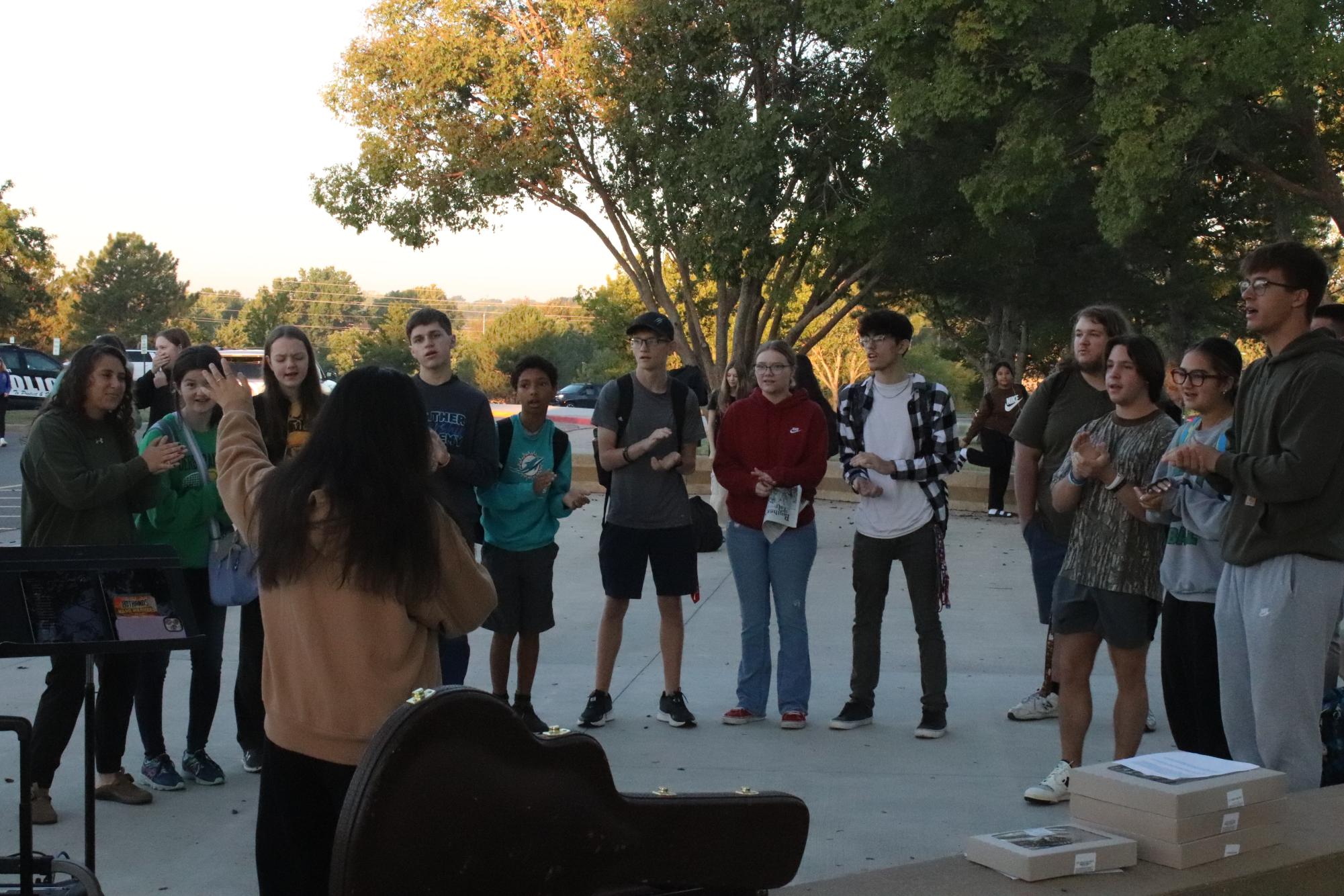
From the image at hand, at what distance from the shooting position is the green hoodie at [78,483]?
181 inches

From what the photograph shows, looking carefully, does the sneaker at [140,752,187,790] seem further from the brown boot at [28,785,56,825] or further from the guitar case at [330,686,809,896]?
the guitar case at [330,686,809,896]

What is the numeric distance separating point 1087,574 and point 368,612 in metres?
2.94

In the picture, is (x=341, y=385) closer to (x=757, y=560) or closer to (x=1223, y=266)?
(x=757, y=560)

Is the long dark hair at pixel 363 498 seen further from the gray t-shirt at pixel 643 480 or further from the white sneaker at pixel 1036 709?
the white sneaker at pixel 1036 709

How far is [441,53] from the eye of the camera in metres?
27.7

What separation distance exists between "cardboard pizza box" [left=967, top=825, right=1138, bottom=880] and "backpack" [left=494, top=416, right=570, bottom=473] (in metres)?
3.24

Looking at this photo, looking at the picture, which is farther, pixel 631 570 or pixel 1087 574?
pixel 631 570

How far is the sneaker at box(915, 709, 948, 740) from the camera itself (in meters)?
5.76

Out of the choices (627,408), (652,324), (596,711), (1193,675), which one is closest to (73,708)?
(596,711)

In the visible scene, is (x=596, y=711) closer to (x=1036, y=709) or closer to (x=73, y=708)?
(x=1036, y=709)

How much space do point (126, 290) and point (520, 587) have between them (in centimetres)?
Answer: 7732

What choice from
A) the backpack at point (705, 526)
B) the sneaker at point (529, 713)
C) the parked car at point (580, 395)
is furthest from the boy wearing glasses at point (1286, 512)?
the parked car at point (580, 395)

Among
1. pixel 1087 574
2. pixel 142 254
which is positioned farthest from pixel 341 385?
pixel 142 254

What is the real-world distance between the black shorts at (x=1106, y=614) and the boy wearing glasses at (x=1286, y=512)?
0.65 meters
